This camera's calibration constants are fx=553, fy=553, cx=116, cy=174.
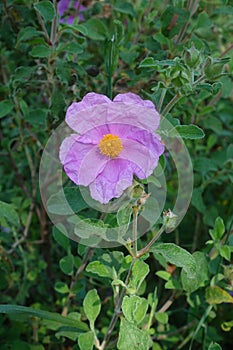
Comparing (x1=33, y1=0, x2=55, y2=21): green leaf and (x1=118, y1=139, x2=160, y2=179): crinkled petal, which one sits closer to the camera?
(x1=118, y1=139, x2=160, y2=179): crinkled petal

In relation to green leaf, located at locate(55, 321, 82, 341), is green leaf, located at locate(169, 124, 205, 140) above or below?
above

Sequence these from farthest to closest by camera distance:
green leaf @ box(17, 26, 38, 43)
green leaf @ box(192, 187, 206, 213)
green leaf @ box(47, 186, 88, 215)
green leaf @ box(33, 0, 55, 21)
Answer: green leaf @ box(192, 187, 206, 213)
green leaf @ box(17, 26, 38, 43)
green leaf @ box(33, 0, 55, 21)
green leaf @ box(47, 186, 88, 215)

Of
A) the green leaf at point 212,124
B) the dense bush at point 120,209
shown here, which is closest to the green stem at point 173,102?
the dense bush at point 120,209

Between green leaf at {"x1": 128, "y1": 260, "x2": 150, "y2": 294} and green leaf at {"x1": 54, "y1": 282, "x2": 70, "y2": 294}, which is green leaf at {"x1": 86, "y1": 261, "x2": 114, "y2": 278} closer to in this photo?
green leaf at {"x1": 128, "y1": 260, "x2": 150, "y2": 294}

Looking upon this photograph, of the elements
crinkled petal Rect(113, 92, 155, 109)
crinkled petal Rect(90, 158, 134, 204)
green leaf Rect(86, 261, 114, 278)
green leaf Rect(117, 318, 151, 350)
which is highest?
crinkled petal Rect(113, 92, 155, 109)

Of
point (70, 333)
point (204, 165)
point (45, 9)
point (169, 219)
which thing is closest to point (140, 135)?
point (169, 219)

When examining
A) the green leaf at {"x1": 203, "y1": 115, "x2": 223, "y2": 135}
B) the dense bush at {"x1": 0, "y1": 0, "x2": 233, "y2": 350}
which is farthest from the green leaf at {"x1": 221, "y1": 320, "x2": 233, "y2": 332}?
the green leaf at {"x1": 203, "y1": 115, "x2": 223, "y2": 135}

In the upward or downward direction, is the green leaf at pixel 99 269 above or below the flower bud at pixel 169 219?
below

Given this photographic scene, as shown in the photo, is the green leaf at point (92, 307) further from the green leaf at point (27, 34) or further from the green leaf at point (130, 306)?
the green leaf at point (27, 34)

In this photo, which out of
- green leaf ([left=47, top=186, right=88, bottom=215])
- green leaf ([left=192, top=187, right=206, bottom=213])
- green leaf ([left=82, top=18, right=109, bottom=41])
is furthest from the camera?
green leaf ([left=192, top=187, right=206, bottom=213])
